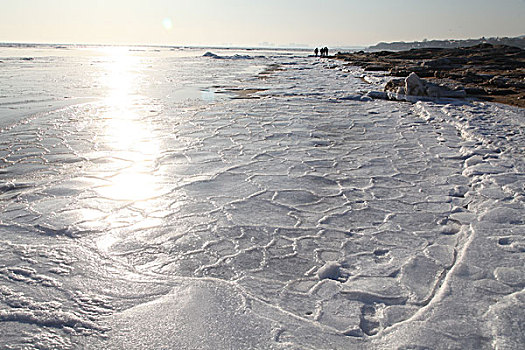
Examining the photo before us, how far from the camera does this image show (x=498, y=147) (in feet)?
15.2

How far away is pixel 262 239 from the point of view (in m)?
2.57

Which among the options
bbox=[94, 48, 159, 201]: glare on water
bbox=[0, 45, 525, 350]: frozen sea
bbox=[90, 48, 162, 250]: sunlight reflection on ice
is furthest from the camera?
bbox=[94, 48, 159, 201]: glare on water

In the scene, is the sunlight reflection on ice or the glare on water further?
the glare on water

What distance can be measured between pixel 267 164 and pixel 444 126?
349 cm

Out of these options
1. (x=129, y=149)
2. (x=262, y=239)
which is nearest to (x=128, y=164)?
(x=129, y=149)

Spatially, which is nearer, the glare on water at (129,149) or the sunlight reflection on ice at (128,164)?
the sunlight reflection on ice at (128,164)

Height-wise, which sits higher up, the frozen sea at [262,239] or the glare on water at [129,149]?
the glare on water at [129,149]

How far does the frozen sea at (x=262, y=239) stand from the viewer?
170 centimetres

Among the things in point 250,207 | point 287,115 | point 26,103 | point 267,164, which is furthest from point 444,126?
point 26,103

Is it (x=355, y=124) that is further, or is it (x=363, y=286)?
(x=355, y=124)

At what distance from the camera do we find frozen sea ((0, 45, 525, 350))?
5.59ft

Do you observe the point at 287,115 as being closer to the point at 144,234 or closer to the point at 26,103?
the point at 144,234

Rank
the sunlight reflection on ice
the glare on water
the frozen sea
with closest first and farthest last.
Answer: the frozen sea, the sunlight reflection on ice, the glare on water

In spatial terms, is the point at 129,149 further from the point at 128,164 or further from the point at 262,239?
the point at 262,239
